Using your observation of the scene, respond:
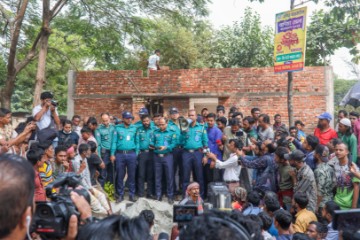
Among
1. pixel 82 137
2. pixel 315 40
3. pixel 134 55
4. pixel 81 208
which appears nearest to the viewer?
pixel 81 208

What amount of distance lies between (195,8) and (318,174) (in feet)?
22.7

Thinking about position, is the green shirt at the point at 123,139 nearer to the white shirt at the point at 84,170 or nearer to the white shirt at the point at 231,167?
the white shirt at the point at 84,170

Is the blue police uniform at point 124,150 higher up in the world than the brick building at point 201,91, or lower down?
lower down

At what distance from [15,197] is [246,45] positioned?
16.0 meters

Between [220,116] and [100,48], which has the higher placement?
[100,48]

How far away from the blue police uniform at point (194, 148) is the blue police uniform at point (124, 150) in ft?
2.88

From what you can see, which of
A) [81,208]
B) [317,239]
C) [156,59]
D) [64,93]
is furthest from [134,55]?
[81,208]

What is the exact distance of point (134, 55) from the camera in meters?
13.6

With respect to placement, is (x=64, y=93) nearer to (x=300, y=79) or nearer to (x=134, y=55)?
(x=134, y=55)

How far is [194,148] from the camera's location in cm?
788

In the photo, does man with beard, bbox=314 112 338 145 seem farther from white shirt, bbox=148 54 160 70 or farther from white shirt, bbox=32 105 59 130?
white shirt, bbox=148 54 160 70

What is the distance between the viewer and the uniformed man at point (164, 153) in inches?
307

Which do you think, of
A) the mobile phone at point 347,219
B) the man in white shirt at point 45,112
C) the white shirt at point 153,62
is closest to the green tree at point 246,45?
the white shirt at point 153,62

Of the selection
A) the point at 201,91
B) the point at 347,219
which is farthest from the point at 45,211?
the point at 201,91
